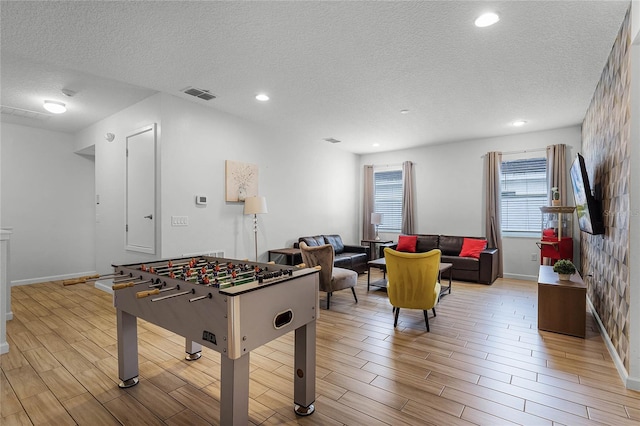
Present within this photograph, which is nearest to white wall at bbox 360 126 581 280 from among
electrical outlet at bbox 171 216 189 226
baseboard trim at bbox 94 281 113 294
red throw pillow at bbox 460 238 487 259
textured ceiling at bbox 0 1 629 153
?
red throw pillow at bbox 460 238 487 259

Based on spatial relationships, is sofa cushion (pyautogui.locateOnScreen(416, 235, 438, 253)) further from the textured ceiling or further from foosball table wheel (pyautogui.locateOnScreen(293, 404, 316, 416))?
foosball table wheel (pyautogui.locateOnScreen(293, 404, 316, 416))

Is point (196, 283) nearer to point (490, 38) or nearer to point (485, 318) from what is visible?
point (490, 38)

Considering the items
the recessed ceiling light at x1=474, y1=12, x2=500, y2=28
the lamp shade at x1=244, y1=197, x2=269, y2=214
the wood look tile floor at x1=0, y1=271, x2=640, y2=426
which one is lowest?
the wood look tile floor at x1=0, y1=271, x2=640, y2=426

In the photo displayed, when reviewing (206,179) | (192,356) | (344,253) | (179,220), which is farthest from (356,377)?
(344,253)

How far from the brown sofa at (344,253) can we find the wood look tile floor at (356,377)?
2077 mm

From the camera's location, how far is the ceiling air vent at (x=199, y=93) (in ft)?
13.0

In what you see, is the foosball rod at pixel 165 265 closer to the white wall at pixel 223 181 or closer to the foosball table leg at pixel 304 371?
the foosball table leg at pixel 304 371

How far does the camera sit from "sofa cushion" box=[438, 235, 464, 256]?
21.1ft

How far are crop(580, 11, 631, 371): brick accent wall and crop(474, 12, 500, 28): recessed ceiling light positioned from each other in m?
0.97

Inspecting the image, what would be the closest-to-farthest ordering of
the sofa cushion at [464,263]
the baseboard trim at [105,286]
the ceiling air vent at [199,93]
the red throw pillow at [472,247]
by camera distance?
the ceiling air vent at [199,93], the baseboard trim at [105,286], the sofa cushion at [464,263], the red throw pillow at [472,247]

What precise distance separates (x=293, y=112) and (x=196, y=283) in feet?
11.8

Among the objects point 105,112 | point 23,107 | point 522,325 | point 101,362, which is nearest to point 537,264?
point 522,325

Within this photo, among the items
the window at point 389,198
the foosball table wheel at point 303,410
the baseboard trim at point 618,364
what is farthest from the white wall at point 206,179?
the baseboard trim at point 618,364

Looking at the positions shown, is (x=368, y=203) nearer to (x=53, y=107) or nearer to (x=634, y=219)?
(x=634, y=219)
